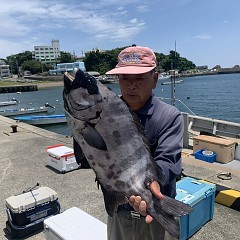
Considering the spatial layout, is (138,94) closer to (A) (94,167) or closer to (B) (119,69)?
(B) (119,69)

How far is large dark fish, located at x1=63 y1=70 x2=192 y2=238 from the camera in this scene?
5.47 feet

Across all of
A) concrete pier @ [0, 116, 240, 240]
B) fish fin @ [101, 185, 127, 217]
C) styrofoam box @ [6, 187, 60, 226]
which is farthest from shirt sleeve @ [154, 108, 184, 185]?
styrofoam box @ [6, 187, 60, 226]

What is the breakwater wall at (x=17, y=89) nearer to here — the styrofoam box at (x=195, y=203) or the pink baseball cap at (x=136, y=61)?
the styrofoam box at (x=195, y=203)

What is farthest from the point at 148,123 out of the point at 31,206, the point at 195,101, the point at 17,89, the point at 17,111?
the point at 17,89

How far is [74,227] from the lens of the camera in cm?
332

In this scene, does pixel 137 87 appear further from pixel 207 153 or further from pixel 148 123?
pixel 207 153

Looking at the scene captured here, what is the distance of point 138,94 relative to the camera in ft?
6.82

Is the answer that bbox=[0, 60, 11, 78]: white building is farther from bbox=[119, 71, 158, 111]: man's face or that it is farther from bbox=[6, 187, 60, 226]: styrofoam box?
bbox=[119, 71, 158, 111]: man's face

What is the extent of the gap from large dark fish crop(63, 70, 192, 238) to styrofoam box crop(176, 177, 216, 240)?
2.26 metres

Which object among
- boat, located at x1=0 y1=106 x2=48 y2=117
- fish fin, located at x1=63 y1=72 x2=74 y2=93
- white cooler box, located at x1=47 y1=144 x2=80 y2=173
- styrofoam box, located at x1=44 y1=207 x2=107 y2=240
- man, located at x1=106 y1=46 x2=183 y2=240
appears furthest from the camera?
boat, located at x1=0 y1=106 x2=48 y2=117

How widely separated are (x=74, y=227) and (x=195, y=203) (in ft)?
5.73

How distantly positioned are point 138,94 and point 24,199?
3.29m

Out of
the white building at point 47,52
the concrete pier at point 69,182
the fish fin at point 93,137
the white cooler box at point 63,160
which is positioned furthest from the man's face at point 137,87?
the white building at point 47,52

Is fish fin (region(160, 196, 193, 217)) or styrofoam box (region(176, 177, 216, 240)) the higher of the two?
fish fin (region(160, 196, 193, 217))
